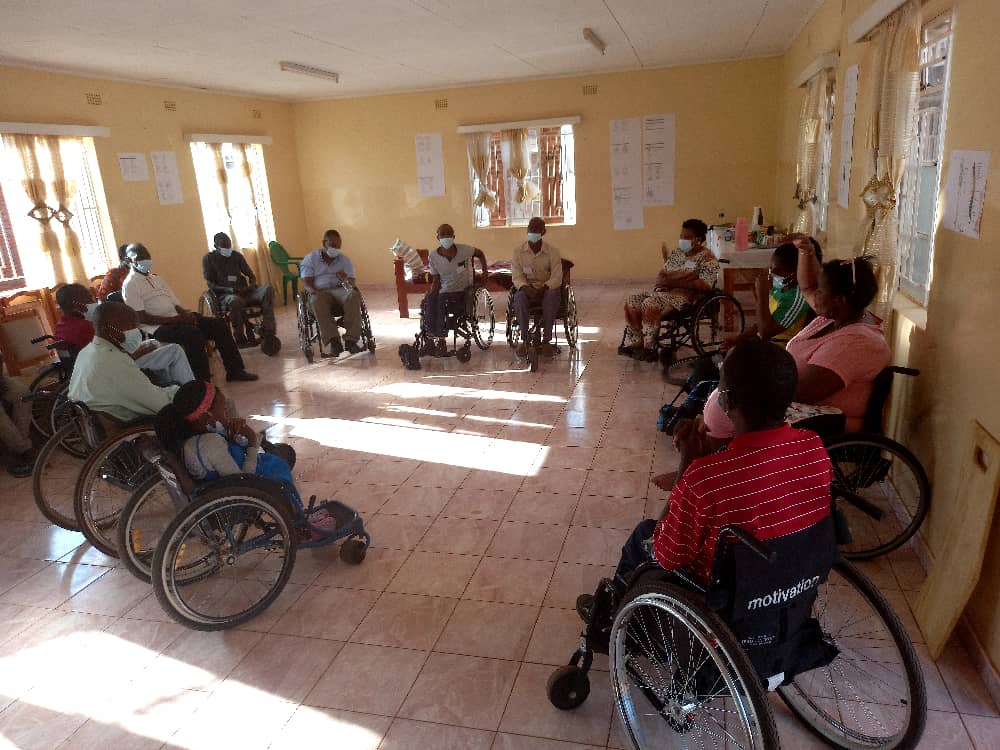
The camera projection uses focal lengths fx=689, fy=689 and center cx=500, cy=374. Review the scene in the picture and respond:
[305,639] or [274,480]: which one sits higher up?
[274,480]

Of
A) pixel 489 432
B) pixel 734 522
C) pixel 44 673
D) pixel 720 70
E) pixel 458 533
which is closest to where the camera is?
pixel 734 522

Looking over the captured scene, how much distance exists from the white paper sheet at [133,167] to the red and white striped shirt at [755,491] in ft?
22.4

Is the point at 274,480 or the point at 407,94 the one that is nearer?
the point at 274,480

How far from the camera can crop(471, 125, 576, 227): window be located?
27.2 ft

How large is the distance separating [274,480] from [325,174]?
737cm

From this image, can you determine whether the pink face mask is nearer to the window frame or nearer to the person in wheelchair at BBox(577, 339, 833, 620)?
the person in wheelchair at BBox(577, 339, 833, 620)

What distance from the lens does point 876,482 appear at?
2.62m

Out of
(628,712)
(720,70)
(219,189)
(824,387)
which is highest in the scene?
(720,70)

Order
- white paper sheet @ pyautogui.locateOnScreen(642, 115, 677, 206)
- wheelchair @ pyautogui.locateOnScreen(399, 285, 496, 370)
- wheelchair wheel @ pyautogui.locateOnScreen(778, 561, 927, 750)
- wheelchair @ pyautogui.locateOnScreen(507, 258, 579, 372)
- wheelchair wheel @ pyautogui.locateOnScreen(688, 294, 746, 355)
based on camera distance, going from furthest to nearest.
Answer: white paper sheet @ pyautogui.locateOnScreen(642, 115, 677, 206), wheelchair @ pyautogui.locateOnScreen(399, 285, 496, 370), wheelchair @ pyautogui.locateOnScreen(507, 258, 579, 372), wheelchair wheel @ pyautogui.locateOnScreen(688, 294, 746, 355), wheelchair wheel @ pyautogui.locateOnScreen(778, 561, 927, 750)

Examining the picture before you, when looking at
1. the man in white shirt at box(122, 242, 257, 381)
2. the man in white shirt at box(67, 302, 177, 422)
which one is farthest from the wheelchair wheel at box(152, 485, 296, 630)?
the man in white shirt at box(122, 242, 257, 381)

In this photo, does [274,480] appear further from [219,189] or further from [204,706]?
[219,189]

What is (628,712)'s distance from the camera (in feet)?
5.64

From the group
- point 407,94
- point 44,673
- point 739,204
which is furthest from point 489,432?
point 407,94

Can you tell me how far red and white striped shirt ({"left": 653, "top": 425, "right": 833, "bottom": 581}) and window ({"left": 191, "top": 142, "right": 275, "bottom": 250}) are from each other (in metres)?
7.39
